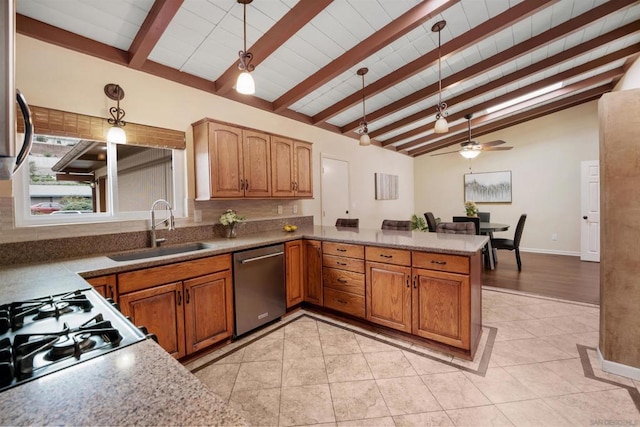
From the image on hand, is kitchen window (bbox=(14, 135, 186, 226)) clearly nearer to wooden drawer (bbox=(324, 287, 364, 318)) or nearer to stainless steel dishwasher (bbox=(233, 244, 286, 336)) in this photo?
stainless steel dishwasher (bbox=(233, 244, 286, 336))

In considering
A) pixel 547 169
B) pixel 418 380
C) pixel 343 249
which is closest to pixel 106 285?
pixel 343 249

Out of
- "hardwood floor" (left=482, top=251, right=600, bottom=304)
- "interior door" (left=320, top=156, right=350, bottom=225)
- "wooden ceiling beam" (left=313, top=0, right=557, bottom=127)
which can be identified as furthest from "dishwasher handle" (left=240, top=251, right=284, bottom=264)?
"hardwood floor" (left=482, top=251, right=600, bottom=304)

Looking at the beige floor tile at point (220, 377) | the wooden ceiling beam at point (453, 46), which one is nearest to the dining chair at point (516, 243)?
the wooden ceiling beam at point (453, 46)

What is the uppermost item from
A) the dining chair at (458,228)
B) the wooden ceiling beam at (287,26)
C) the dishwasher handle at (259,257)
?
the wooden ceiling beam at (287,26)

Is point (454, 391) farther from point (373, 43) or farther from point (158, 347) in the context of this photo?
point (373, 43)

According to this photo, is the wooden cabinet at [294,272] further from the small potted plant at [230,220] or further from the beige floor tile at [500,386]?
the beige floor tile at [500,386]

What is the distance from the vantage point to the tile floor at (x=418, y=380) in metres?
1.62

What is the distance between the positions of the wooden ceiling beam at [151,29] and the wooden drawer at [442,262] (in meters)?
2.54

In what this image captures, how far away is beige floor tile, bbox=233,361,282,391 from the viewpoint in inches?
75.5

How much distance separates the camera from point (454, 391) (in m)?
1.82

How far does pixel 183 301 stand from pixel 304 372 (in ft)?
3.50

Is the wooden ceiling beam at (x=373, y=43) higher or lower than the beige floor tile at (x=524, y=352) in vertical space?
higher

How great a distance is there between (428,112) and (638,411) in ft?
14.2

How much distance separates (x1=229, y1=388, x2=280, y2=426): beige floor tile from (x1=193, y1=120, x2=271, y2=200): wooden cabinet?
1728 millimetres
